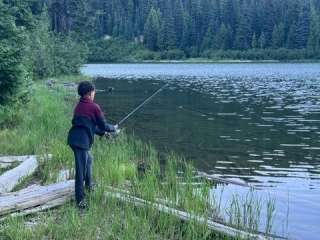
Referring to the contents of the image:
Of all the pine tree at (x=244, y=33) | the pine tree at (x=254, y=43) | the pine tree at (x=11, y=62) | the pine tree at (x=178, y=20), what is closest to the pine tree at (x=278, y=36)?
the pine tree at (x=254, y=43)

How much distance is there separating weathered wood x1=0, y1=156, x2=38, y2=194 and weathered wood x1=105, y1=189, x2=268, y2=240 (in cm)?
239

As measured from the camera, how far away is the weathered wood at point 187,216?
28.4ft

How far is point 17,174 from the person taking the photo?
39.1 feet

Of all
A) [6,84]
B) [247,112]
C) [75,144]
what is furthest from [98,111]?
[247,112]

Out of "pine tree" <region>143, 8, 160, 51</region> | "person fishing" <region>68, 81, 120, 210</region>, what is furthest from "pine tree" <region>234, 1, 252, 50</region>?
"person fishing" <region>68, 81, 120, 210</region>

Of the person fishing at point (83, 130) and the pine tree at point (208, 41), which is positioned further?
the pine tree at point (208, 41)

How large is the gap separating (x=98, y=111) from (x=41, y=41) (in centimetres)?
3802

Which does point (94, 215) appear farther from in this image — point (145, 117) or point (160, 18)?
point (160, 18)

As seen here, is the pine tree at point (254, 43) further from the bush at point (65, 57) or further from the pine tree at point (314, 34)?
the bush at point (65, 57)

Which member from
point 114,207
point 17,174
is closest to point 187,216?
point 114,207

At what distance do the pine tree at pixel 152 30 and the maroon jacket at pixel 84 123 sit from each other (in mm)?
144990

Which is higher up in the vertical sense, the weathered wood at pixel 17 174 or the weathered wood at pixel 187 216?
the weathered wood at pixel 187 216

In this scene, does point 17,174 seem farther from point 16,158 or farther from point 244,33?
point 244,33

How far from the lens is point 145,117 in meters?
28.6
